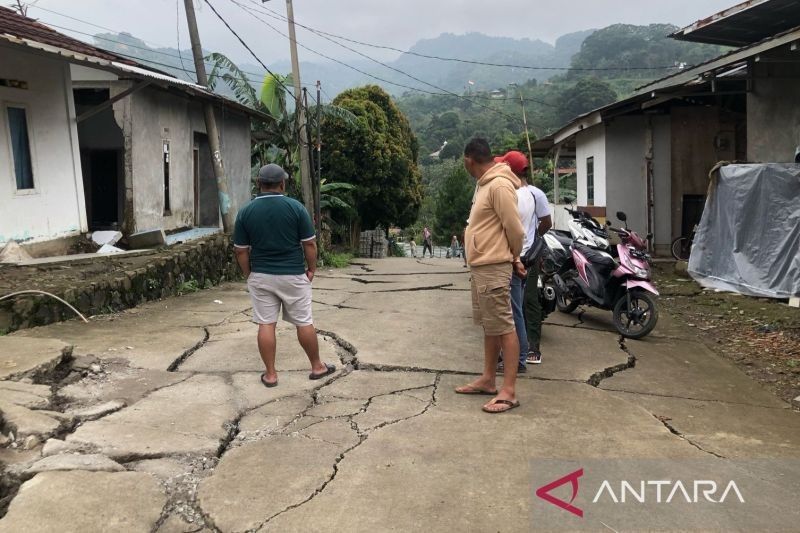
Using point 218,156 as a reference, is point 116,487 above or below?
below

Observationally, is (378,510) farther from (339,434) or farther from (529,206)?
(529,206)

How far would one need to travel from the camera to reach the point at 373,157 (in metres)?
23.1

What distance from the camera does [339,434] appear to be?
3.69m

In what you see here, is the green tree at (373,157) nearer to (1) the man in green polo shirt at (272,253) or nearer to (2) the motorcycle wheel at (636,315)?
(2) the motorcycle wheel at (636,315)

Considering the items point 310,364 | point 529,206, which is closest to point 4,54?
point 310,364

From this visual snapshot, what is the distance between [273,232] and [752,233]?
730cm

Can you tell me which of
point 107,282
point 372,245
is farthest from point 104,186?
point 372,245

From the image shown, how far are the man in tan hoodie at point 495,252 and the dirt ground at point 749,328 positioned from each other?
238 centimetres

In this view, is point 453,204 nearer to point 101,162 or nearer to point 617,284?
point 101,162

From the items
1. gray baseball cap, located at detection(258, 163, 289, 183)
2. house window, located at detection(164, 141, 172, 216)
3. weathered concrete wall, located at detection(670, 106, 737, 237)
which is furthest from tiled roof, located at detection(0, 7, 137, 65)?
weathered concrete wall, located at detection(670, 106, 737, 237)

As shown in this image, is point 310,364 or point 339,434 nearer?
point 339,434

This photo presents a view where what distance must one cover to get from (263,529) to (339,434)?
42.5 inches

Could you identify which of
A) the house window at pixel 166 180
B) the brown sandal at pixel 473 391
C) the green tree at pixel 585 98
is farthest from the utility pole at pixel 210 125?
the green tree at pixel 585 98

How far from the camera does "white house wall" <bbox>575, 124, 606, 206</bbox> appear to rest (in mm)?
14052
